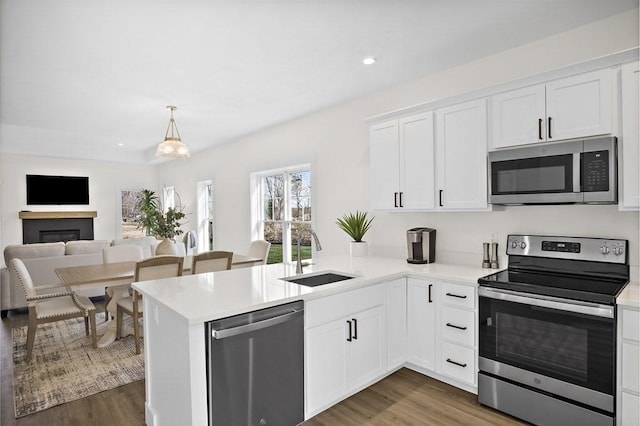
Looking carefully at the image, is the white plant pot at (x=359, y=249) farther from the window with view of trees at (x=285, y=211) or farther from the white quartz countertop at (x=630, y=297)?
the white quartz countertop at (x=630, y=297)

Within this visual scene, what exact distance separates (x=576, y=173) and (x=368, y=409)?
206 cm

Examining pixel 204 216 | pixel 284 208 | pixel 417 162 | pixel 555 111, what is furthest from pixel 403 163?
pixel 204 216

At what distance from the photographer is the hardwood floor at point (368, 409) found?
2.30 m

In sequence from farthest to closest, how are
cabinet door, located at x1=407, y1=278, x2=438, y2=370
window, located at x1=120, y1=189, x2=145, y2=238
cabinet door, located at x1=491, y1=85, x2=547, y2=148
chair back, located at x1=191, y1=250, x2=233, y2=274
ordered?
window, located at x1=120, y1=189, x2=145, y2=238, chair back, located at x1=191, y1=250, x2=233, y2=274, cabinet door, located at x1=407, y1=278, x2=438, y2=370, cabinet door, located at x1=491, y1=85, x2=547, y2=148

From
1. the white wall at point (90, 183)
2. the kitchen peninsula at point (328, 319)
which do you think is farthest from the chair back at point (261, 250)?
the white wall at point (90, 183)

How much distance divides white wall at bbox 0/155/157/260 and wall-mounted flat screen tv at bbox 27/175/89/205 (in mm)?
98

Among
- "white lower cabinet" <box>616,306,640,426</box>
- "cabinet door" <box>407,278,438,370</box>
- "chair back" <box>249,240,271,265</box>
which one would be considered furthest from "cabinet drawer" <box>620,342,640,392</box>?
"chair back" <box>249,240,271,265</box>

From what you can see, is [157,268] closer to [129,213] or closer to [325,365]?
[325,365]

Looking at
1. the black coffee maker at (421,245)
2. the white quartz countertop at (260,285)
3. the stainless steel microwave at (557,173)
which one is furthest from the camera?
the black coffee maker at (421,245)

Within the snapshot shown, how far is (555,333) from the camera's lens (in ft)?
6.93

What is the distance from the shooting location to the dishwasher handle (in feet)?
5.69

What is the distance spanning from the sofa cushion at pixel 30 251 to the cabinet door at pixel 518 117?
535cm

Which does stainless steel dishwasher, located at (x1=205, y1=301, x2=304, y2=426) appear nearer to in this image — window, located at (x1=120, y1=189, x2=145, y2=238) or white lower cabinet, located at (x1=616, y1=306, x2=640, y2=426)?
white lower cabinet, located at (x1=616, y1=306, x2=640, y2=426)

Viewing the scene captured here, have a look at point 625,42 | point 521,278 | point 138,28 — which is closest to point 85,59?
point 138,28
